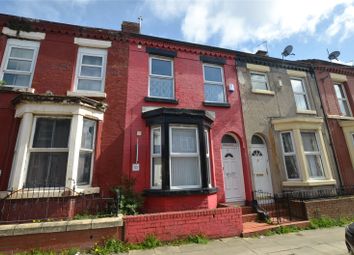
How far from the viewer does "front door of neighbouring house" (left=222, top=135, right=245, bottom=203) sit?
8.58m

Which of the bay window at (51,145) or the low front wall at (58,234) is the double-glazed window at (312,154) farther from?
the bay window at (51,145)

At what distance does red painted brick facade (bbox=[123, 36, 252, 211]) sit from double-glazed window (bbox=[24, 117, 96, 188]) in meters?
1.38

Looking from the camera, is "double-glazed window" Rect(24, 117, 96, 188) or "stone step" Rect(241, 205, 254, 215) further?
"stone step" Rect(241, 205, 254, 215)

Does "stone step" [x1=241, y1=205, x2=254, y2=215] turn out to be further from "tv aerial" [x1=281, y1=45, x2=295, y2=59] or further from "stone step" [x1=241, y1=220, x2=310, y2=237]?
"tv aerial" [x1=281, y1=45, x2=295, y2=59]

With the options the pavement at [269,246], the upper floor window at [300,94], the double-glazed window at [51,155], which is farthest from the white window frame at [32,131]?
the upper floor window at [300,94]

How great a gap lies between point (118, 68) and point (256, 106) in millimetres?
6235

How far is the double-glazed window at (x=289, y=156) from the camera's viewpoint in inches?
359

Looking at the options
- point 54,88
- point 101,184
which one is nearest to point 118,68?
point 54,88

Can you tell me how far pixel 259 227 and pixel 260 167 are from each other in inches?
117

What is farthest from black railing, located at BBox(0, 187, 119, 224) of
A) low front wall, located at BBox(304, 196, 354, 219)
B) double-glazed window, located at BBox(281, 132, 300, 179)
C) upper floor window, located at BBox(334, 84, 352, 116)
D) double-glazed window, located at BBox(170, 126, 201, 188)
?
upper floor window, located at BBox(334, 84, 352, 116)

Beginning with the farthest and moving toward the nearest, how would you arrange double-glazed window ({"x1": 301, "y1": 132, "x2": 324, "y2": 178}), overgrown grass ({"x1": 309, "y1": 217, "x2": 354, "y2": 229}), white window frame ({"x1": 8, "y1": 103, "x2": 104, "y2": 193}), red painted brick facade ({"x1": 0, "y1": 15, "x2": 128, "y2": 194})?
1. double-glazed window ({"x1": 301, "y1": 132, "x2": 324, "y2": 178})
2. overgrown grass ({"x1": 309, "y1": 217, "x2": 354, "y2": 229})
3. red painted brick facade ({"x1": 0, "y1": 15, "x2": 128, "y2": 194})
4. white window frame ({"x1": 8, "y1": 103, "x2": 104, "y2": 193})

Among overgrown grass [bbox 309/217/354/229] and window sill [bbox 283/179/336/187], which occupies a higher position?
window sill [bbox 283/179/336/187]

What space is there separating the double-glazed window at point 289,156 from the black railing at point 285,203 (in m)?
0.84

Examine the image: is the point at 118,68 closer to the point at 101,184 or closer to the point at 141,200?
the point at 101,184
